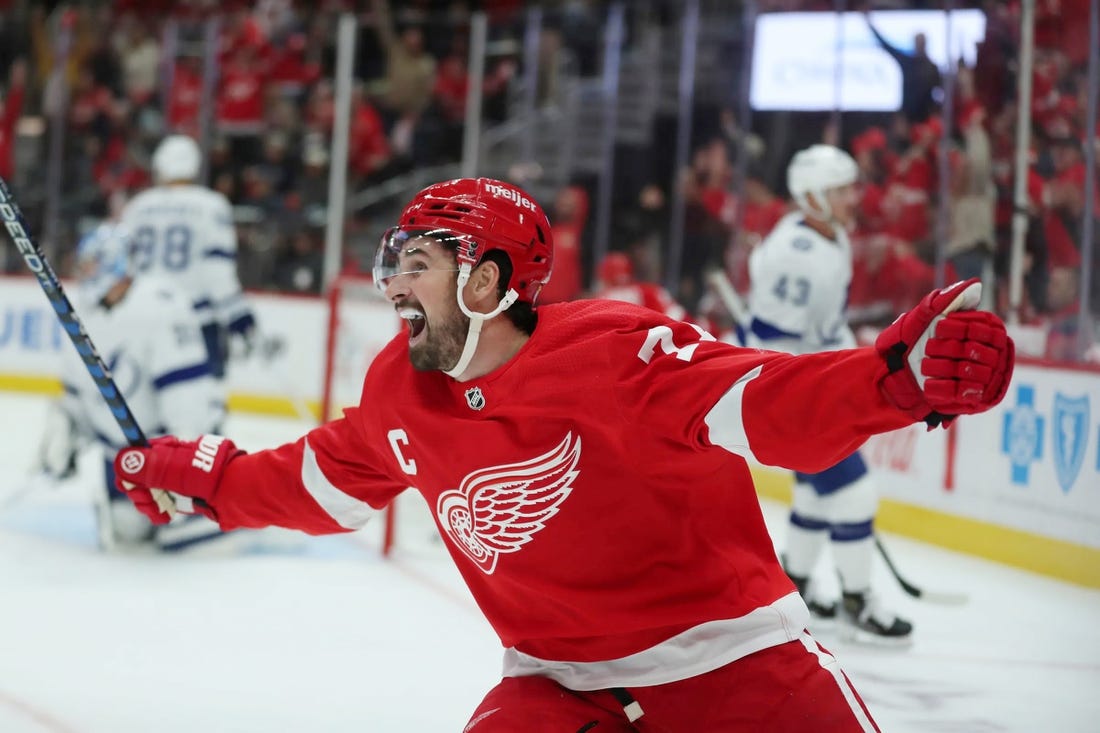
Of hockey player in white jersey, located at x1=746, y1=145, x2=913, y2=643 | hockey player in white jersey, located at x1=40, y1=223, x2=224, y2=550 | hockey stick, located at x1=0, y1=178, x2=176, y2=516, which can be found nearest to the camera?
hockey stick, located at x1=0, y1=178, x2=176, y2=516

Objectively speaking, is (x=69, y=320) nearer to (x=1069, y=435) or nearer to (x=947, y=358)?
(x=947, y=358)

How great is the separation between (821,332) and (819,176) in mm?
494

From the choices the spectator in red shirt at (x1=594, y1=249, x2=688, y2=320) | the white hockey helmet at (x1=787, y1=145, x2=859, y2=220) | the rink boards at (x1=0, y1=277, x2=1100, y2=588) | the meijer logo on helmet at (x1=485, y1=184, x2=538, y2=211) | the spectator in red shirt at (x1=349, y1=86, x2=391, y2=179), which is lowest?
the rink boards at (x1=0, y1=277, x2=1100, y2=588)

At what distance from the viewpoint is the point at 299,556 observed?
4977mm

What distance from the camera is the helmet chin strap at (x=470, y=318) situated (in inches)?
80.6

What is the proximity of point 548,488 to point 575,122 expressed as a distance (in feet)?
25.0

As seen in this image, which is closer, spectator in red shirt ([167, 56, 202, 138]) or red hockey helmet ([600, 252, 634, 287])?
red hockey helmet ([600, 252, 634, 287])

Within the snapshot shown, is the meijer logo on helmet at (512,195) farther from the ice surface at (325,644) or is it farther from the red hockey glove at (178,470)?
the ice surface at (325,644)

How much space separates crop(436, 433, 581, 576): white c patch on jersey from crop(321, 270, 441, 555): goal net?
2902 millimetres

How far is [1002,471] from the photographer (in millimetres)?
5328

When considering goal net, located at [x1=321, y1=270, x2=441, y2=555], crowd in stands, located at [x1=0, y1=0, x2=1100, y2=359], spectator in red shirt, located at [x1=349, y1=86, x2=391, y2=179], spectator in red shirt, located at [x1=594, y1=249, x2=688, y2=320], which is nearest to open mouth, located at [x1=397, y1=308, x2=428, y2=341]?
goal net, located at [x1=321, y1=270, x2=441, y2=555]

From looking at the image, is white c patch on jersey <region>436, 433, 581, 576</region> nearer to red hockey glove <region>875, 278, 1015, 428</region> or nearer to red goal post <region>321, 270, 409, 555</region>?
red hockey glove <region>875, 278, 1015, 428</region>

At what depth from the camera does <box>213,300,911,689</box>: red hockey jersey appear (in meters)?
1.92

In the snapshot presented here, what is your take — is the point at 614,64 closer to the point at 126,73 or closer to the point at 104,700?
the point at 126,73
